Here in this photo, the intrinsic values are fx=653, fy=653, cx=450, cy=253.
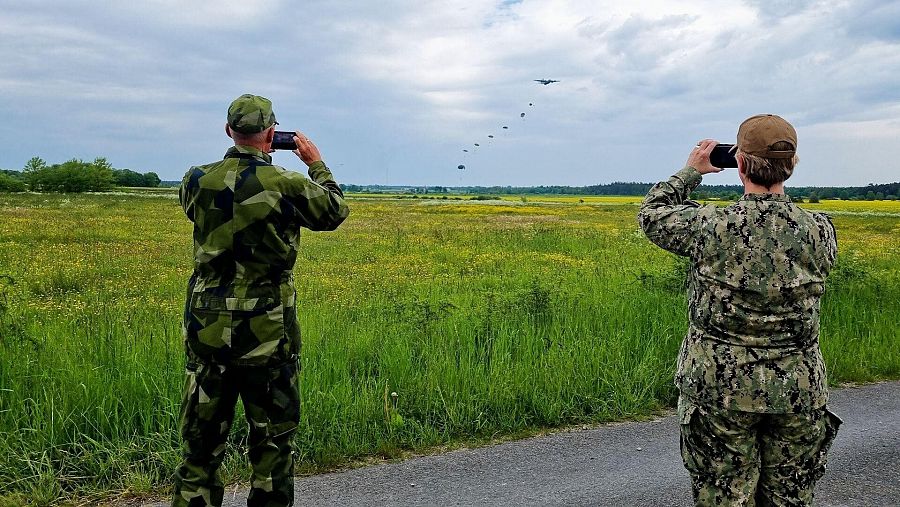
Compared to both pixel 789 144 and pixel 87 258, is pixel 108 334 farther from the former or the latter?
pixel 87 258

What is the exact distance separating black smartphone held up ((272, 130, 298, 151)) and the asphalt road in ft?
6.21

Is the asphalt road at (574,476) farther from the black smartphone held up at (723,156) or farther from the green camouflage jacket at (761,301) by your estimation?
the black smartphone held up at (723,156)

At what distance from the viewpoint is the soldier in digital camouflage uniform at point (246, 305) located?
283 centimetres

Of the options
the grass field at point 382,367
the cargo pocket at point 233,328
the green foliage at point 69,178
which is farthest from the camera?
the green foliage at point 69,178

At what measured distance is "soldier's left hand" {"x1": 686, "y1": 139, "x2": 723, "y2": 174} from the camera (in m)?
2.78

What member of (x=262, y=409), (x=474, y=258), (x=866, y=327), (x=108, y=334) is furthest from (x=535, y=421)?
(x=474, y=258)

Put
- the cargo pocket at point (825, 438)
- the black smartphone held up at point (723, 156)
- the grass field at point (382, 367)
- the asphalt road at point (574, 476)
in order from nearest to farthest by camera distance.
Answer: the cargo pocket at point (825, 438)
the black smartphone held up at point (723, 156)
the asphalt road at point (574, 476)
the grass field at point (382, 367)

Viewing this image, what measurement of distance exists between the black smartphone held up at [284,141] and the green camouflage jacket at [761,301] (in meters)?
1.92

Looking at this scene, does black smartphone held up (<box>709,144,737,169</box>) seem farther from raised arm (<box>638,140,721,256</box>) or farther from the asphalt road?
the asphalt road

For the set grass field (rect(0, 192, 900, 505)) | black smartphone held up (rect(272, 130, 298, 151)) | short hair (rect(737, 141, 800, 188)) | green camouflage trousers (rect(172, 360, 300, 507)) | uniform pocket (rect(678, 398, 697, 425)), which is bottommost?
grass field (rect(0, 192, 900, 505))

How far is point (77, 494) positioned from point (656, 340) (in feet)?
16.4

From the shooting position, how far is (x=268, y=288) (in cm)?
290

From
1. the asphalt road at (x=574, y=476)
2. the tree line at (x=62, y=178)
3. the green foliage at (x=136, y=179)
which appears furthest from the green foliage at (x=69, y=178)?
the asphalt road at (x=574, y=476)

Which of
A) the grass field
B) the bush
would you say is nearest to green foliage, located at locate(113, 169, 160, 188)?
the bush
